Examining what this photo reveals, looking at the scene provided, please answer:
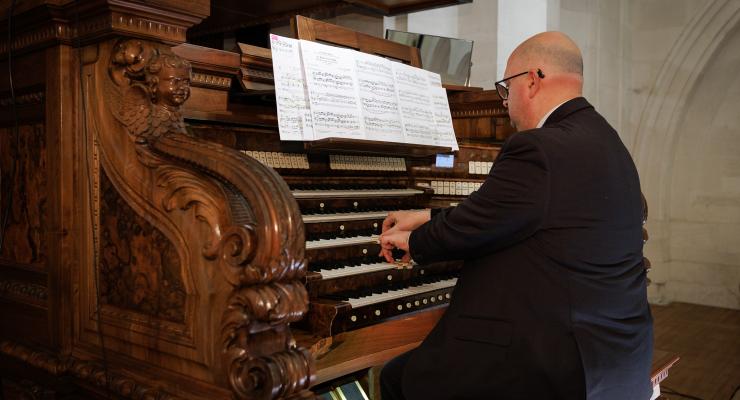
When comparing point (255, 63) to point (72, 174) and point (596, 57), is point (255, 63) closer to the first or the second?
point (72, 174)

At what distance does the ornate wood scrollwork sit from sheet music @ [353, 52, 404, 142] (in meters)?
1.42

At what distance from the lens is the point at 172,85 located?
173 centimetres

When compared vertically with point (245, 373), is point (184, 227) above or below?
above

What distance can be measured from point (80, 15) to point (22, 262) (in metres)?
0.79

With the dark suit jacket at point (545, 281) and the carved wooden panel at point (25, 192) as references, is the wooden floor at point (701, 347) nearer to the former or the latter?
the dark suit jacket at point (545, 281)

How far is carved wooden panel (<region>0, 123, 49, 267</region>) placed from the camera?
1985 millimetres

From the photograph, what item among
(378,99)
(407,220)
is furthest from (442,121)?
(407,220)

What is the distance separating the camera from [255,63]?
9.38 ft

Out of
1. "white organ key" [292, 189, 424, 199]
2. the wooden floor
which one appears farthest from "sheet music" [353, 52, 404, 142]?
the wooden floor

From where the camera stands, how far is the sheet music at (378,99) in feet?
9.96

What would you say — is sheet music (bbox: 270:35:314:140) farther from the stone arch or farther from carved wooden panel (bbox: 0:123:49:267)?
the stone arch

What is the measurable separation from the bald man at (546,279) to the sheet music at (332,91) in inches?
34.1

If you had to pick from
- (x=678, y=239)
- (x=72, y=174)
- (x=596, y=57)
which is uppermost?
(x=596, y=57)

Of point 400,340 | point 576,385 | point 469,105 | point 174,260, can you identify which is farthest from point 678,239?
point 174,260
